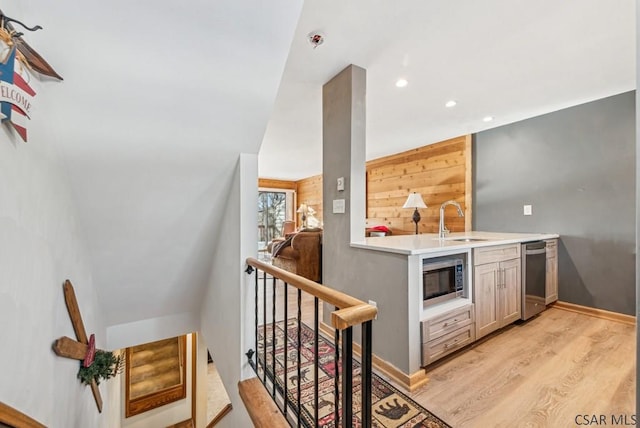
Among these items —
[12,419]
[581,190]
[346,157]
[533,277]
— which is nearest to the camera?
[12,419]

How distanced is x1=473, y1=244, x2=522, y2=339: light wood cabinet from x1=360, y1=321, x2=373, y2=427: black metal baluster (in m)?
1.76

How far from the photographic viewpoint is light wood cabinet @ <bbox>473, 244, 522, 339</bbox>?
227 centimetres

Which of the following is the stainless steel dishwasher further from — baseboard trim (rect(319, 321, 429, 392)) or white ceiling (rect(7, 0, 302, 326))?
white ceiling (rect(7, 0, 302, 326))

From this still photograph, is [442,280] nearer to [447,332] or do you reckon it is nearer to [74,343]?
[447,332]

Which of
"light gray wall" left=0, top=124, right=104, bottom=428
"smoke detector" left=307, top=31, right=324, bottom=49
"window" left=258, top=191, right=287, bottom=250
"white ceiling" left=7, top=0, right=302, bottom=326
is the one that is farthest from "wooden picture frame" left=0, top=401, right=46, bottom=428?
"window" left=258, top=191, right=287, bottom=250

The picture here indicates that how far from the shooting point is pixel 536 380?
1.80m

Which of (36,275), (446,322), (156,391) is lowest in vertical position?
(156,391)

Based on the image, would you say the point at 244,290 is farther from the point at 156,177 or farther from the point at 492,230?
the point at 492,230

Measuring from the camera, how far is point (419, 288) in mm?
1840

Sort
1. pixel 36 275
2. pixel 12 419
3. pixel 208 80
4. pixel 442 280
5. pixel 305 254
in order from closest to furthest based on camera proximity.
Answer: pixel 12 419 < pixel 36 275 < pixel 208 80 < pixel 442 280 < pixel 305 254

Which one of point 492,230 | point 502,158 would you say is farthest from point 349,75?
point 492,230

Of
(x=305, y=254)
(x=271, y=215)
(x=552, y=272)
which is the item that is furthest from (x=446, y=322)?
(x=271, y=215)

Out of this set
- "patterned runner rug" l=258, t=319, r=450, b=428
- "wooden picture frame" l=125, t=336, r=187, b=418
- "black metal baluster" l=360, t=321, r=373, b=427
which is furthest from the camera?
"wooden picture frame" l=125, t=336, r=187, b=418

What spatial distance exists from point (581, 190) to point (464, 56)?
2287mm
